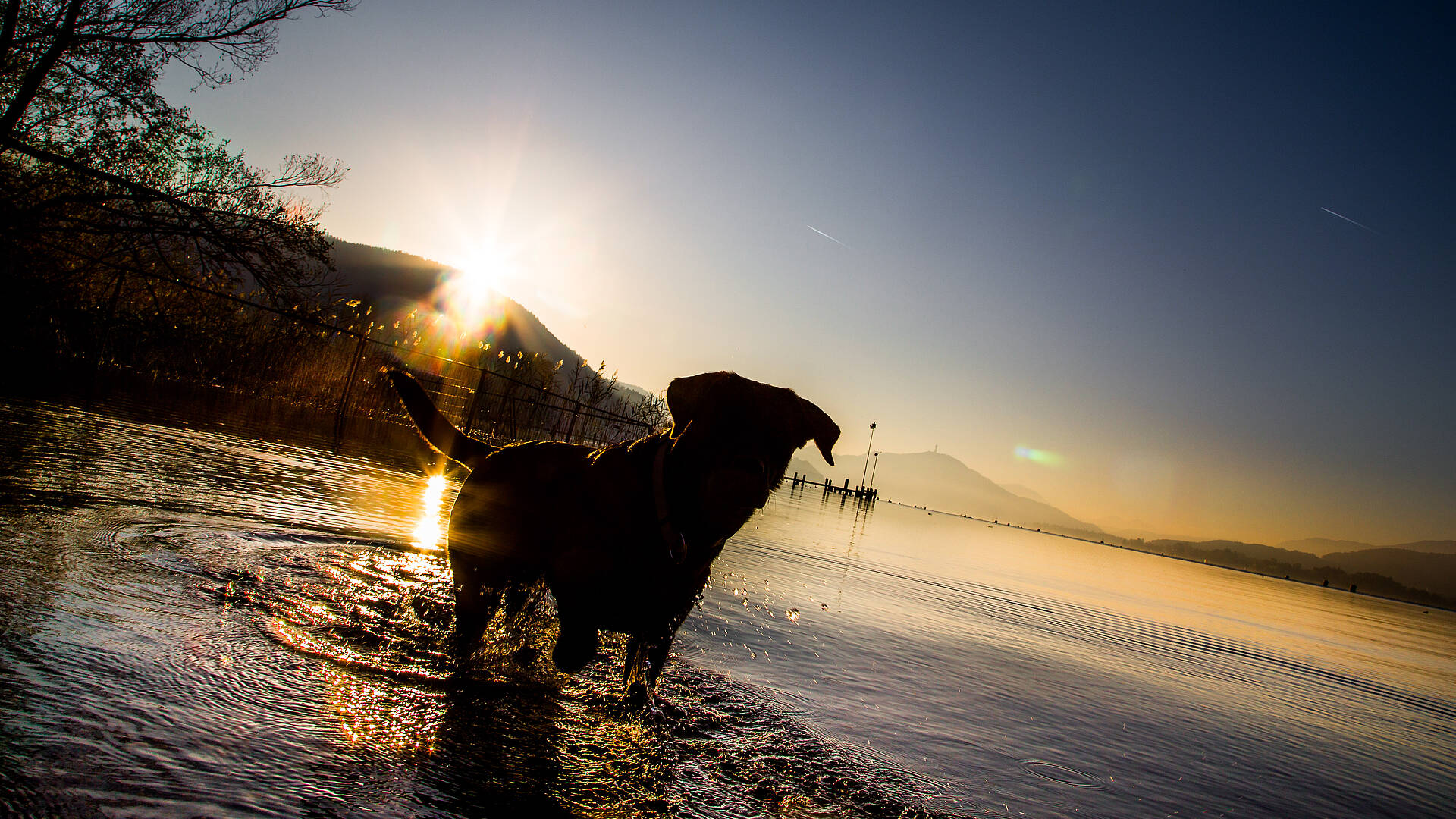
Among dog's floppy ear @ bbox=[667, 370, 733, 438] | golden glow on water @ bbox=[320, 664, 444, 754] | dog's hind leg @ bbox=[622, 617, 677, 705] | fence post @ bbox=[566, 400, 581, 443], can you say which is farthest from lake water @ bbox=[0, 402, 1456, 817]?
fence post @ bbox=[566, 400, 581, 443]

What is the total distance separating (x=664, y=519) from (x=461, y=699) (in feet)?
3.13

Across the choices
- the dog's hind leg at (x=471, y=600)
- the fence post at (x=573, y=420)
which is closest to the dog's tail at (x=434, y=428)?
the dog's hind leg at (x=471, y=600)

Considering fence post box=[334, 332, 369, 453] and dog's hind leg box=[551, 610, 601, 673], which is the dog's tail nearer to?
dog's hind leg box=[551, 610, 601, 673]

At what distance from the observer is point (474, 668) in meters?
2.71

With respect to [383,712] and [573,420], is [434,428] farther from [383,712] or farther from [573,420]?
[573,420]

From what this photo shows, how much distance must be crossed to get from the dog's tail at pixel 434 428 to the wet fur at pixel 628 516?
331mm

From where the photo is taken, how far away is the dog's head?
2465 mm

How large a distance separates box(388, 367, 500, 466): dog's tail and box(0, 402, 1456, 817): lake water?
824 millimetres

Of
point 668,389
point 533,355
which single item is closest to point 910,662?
point 668,389

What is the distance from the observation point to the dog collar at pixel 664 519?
96.8 inches

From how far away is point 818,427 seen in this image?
9.87 feet

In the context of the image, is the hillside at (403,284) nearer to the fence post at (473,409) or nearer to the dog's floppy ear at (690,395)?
the fence post at (473,409)

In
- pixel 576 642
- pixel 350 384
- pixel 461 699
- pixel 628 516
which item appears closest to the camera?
pixel 461 699

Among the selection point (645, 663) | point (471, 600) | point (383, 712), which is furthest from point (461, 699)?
point (645, 663)
